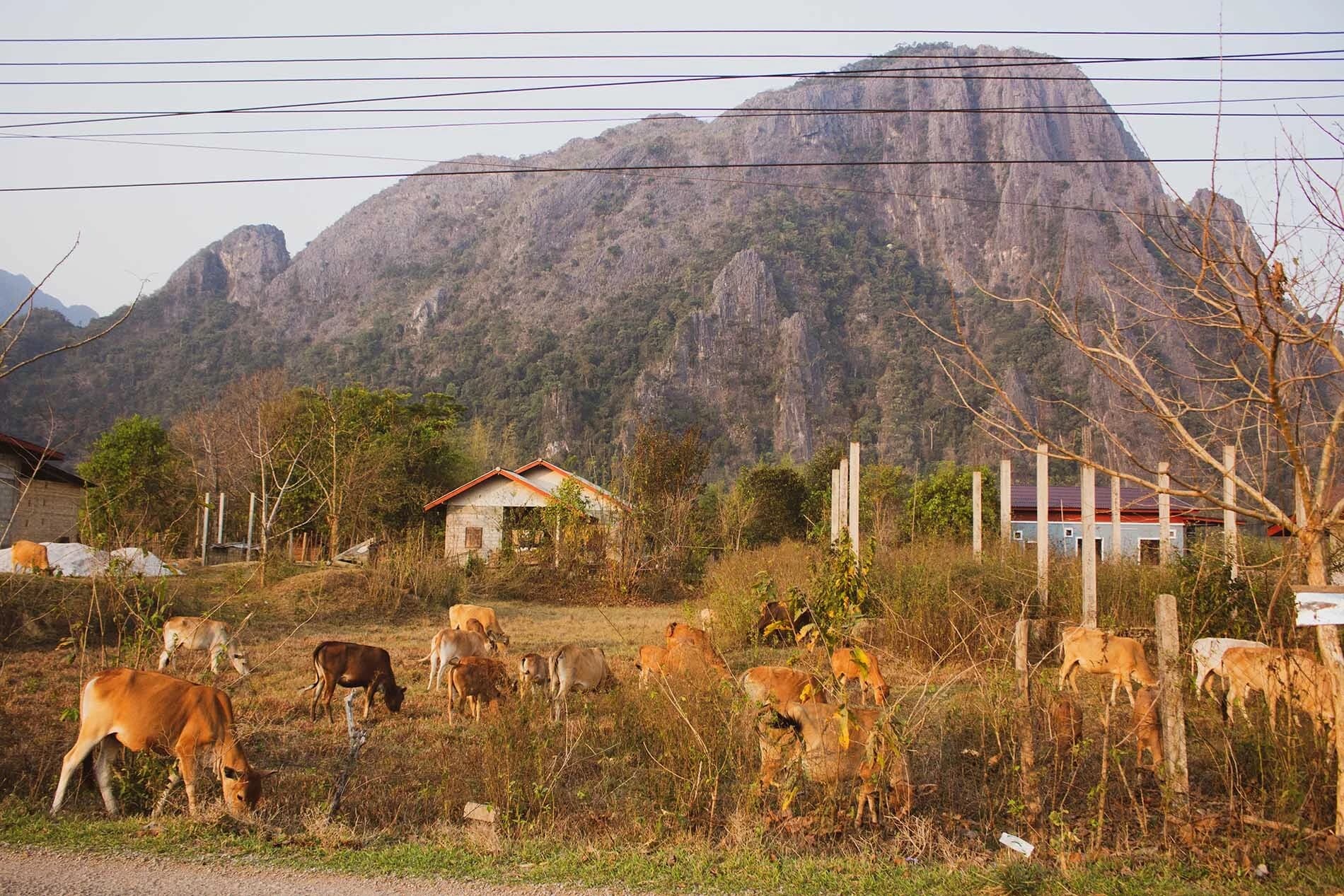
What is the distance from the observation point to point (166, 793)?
20.3 feet

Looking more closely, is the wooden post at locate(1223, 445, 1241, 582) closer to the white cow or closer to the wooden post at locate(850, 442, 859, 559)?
the white cow

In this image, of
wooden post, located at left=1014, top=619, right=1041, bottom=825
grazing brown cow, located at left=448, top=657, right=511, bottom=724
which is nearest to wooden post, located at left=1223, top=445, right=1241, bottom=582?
wooden post, located at left=1014, top=619, right=1041, bottom=825

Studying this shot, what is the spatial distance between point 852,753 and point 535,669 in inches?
182

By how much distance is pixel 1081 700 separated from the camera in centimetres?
948

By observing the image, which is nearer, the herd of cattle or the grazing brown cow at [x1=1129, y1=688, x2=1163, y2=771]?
the herd of cattle

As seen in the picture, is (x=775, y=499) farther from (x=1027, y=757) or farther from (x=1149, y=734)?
(x=1027, y=757)

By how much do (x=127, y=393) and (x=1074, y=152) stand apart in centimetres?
13517

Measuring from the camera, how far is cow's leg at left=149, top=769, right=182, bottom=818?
20.1ft

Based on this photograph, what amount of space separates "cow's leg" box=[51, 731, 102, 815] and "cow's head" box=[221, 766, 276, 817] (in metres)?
0.84

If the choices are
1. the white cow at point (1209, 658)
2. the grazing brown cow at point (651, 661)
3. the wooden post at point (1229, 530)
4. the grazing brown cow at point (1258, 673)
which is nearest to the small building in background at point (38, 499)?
the grazing brown cow at point (651, 661)

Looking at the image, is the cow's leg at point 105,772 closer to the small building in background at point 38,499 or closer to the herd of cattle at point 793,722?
the herd of cattle at point 793,722

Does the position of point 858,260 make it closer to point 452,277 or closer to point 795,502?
point 452,277

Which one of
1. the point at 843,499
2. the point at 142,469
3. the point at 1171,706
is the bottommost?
the point at 1171,706

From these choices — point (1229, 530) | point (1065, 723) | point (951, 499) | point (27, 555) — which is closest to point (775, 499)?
point (951, 499)
